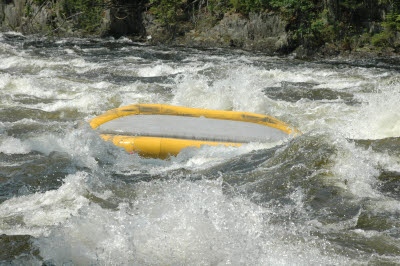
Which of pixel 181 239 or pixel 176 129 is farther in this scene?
pixel 176 129

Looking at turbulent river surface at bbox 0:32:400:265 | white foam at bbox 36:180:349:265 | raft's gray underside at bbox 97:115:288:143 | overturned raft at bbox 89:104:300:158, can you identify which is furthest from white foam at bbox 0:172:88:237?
raft's gray underside at bbox 97:115:288:143

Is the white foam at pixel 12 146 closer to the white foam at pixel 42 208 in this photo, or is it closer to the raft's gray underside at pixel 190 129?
the raft's gray underside at pixel 190 129

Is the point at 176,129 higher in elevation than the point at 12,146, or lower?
higher

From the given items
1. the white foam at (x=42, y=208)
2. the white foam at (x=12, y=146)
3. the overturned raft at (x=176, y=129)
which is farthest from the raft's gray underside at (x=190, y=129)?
the white foam at (x=42, y=208)

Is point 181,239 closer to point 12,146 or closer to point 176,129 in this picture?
point 176,129

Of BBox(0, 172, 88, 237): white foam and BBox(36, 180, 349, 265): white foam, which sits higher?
BBox(36, 180, 349, 265): white foam

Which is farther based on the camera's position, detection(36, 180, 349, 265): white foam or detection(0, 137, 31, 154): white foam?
detection(0, 137, 31, 154): white foam

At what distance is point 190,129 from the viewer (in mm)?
5281

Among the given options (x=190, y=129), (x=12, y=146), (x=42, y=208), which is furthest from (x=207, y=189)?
(x=12, y=146)

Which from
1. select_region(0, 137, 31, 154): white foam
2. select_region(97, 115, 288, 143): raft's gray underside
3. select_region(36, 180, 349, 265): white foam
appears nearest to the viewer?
select_region(36, 180, 349, 265): white foam

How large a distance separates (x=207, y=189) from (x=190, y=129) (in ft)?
5.93

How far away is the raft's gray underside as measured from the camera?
522 cm

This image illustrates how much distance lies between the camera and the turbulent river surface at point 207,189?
279 cm

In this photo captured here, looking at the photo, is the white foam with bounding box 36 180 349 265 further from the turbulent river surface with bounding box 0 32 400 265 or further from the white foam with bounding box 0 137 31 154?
the white foam with bounding box 0 137 31 154
